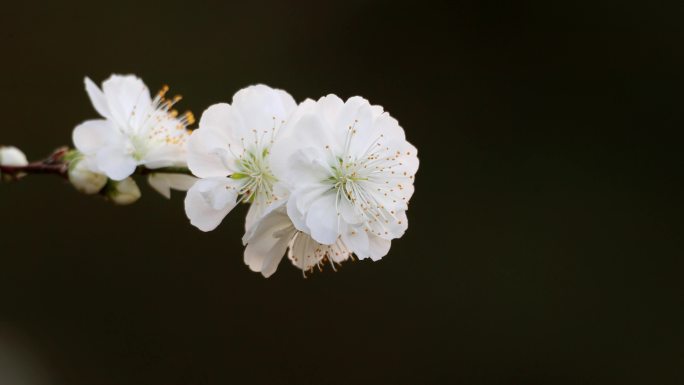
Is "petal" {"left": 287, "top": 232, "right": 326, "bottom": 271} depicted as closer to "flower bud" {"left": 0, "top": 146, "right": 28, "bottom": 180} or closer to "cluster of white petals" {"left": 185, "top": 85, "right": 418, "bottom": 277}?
"cluster of white petals" {"left": 185, "top": 85, "right": 418, "bottom": 277}

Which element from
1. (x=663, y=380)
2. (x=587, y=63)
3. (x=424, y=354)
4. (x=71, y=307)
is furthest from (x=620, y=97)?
(x=71, y=307)

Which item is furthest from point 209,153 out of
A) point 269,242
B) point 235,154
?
point 269,242

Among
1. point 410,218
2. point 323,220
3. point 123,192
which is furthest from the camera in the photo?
point 410,218

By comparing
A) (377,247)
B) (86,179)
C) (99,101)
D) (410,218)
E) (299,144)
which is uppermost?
(410,218)

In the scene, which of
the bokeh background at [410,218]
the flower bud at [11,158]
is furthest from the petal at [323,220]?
the bokeh background at [410,218]

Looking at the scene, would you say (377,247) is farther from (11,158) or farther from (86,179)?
(11,158)

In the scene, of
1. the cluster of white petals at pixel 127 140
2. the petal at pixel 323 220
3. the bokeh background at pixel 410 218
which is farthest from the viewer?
the bokeh background at pixel 410 218

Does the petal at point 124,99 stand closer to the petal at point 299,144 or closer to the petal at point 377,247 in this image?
the petal at point 299,144
